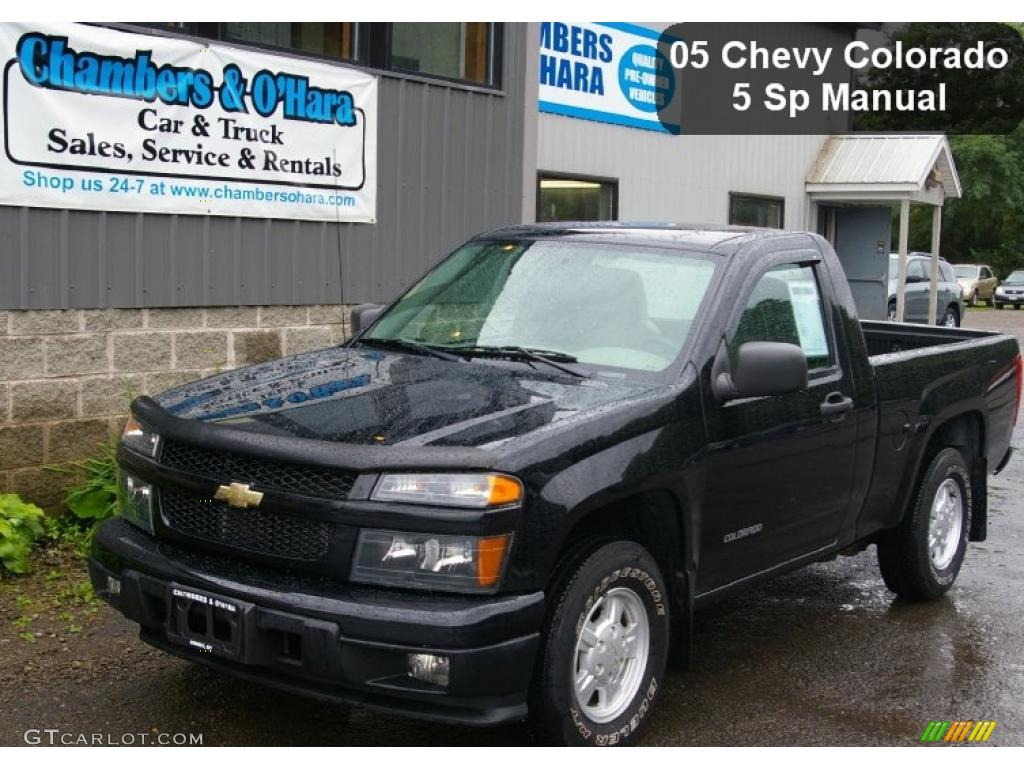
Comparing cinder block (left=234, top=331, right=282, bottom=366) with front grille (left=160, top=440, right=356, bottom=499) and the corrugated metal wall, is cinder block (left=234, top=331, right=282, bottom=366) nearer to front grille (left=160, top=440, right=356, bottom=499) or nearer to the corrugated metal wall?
the corrugated metal wall

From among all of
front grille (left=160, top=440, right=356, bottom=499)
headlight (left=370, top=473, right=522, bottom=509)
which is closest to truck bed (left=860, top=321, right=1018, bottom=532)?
headlight (left=370, top=473, right=522, bottom=509)

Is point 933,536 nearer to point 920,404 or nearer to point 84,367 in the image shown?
point 920,404

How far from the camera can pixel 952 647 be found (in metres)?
5.79

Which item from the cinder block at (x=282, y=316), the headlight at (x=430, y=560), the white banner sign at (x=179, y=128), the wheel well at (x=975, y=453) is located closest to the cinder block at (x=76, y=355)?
the white banner sign at (x=179, y=128)

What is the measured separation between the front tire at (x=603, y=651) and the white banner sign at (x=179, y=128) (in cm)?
451

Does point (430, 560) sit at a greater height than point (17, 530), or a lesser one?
greater

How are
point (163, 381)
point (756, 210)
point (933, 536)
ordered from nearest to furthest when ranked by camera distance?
point (933, 536)
point (163, 381)
point (756, 210)

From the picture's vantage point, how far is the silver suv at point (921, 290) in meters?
24.5

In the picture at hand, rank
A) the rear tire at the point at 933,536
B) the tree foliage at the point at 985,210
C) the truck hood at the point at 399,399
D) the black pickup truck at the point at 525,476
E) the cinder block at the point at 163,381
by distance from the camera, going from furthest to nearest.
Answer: the tree foliage at the point at 985,210 → the cinder block at the point at 163,381 → the rear tire at the point at 933,536 → the truck hood at the point at 399,399 → the black pickup truck at the point at 525,476

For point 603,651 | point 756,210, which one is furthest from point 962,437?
point 756,210

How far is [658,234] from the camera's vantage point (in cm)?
541

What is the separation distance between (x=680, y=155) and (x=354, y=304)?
6.86m

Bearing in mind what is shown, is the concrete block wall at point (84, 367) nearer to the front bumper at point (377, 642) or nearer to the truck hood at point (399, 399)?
the truck hood at point (399, 399)

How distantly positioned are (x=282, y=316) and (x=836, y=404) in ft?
14.4
